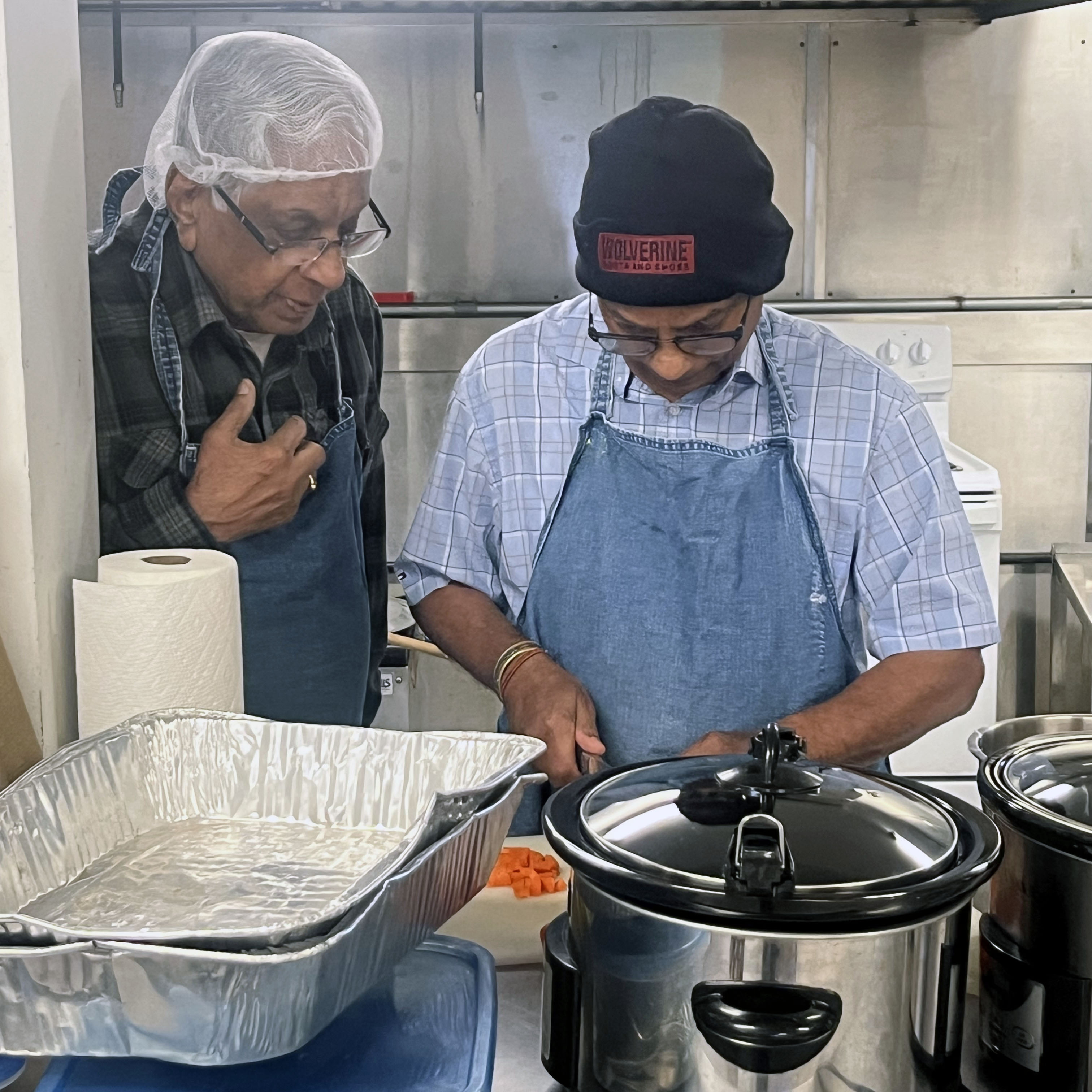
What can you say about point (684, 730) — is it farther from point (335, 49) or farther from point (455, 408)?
point (335, 49)

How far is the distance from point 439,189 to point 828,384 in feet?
1.84

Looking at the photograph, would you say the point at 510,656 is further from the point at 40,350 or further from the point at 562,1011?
the point at 562,1011

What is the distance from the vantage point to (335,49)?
1.55 meters

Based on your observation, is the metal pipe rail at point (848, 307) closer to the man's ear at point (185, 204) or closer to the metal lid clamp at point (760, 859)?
the man's ear at point (185, 204)

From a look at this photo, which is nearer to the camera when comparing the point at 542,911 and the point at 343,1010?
the point at 343,1010

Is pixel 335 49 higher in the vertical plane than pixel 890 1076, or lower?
higher

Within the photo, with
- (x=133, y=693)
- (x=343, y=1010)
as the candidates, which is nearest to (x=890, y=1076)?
(x=343, y=1010)

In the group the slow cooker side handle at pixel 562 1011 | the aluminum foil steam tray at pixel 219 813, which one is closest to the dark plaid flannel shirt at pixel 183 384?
the aluminum foil steam tray at pixel 219 813

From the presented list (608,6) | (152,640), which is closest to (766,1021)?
(152,640)

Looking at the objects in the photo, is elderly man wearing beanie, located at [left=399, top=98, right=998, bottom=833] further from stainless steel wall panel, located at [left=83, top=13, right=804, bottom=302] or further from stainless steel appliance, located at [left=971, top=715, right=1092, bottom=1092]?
stainless steel appliance, located at [left=971, top=715, right=1092, bottom=1092]

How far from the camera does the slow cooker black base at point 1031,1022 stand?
2.46 ft

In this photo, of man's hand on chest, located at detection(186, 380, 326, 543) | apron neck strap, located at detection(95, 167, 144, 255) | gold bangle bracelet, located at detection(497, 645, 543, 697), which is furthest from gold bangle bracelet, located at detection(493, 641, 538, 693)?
apron neck strap, located at detection(95, 167, 144, 255)

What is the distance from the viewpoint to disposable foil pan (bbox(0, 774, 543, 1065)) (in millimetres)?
653

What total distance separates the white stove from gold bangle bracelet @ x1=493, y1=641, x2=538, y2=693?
2.35ft
